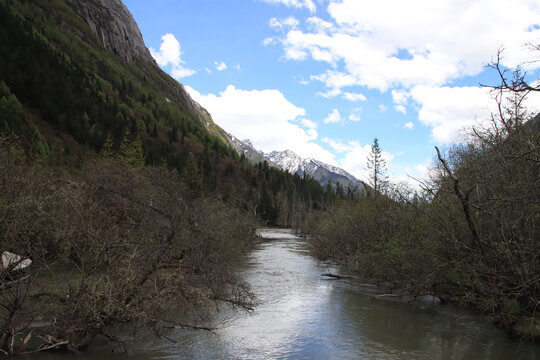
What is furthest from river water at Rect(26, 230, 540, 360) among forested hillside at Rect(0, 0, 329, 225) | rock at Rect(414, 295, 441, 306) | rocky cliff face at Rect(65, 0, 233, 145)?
rocky cliff face at Rect(65, 0, 233, 145)

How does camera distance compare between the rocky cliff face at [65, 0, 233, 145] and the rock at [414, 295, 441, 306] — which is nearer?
the rock at [414, 295, 441, 306]

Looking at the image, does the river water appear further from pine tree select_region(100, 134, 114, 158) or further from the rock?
pine tree select_region(100, 134, 114, 158)

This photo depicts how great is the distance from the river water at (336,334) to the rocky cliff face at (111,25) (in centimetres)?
17469

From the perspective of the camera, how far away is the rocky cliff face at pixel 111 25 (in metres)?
164

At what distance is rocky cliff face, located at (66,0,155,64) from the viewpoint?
16450 centimetres

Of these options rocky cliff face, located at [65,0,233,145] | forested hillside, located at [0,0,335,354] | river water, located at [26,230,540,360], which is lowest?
river water, located at [26,230,540,360]

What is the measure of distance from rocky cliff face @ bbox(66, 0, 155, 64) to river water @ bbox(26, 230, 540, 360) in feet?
573

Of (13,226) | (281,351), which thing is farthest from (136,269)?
(13,226)

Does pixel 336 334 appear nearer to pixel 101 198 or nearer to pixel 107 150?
pixel 101 198

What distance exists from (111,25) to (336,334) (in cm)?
19478

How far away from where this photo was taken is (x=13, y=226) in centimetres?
1445

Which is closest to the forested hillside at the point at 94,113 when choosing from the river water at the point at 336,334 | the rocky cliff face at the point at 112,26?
the rocky cliff face at the point at 112,26

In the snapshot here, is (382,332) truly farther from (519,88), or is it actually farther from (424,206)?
(519,88)

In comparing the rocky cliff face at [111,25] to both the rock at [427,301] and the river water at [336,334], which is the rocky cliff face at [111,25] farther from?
the rock at [427,301]
